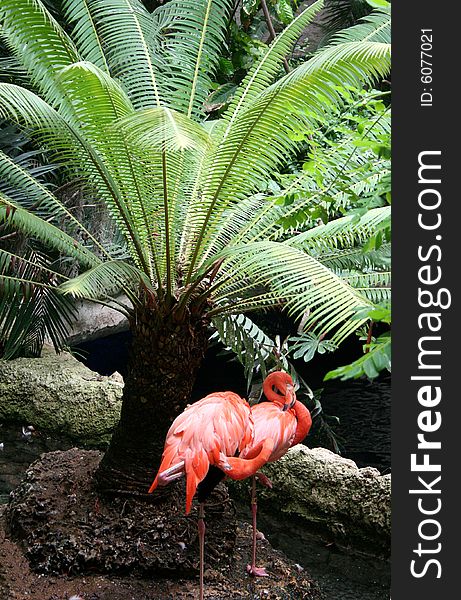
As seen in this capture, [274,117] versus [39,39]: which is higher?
[39,39]

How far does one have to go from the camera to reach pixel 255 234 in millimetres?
4816

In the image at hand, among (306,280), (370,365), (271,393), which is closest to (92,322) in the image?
(271,393)

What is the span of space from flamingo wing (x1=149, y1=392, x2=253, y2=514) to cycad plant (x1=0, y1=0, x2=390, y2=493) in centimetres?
50

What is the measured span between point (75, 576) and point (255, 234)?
2097 millimetres

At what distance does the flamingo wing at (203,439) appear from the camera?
368 cm

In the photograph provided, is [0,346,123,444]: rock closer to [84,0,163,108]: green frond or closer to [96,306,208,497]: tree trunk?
[96,306,208,497]: tree trunk

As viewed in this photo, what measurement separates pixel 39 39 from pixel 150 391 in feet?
6.25

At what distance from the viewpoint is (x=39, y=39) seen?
14.0ft

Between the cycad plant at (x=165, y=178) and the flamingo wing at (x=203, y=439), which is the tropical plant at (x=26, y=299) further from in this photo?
the flamingo wing at (x=203, y=439)

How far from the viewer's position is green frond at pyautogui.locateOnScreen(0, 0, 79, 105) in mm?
4035

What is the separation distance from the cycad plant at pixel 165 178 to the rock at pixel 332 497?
122 centimetres

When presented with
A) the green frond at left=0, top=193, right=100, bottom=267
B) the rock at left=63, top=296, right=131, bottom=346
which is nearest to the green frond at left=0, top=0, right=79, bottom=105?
the green frond at left=0, top=193, right=100, bottom=267

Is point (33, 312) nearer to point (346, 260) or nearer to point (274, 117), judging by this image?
point (346, 260)

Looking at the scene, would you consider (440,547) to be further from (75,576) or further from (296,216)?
(75,576)
